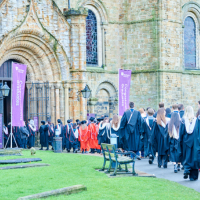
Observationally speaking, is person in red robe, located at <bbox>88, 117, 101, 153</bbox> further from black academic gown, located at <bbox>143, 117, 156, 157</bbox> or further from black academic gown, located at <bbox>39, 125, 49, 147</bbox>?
black academic gown, located at <bbox>143, 117, 156, 157</bbox>

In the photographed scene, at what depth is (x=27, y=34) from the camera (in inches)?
824

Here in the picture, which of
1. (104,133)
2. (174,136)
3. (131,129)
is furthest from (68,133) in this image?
(174,136)

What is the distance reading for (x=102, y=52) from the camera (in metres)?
29.0

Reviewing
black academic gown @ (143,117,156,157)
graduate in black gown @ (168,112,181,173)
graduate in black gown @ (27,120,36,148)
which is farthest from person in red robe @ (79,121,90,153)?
graduate in black gown @ (168,112,181,173)

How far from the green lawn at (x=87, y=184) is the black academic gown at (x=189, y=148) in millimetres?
672

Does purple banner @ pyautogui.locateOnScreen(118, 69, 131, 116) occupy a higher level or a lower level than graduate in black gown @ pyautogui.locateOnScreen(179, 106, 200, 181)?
higher

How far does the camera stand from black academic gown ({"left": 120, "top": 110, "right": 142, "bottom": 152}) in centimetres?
1617

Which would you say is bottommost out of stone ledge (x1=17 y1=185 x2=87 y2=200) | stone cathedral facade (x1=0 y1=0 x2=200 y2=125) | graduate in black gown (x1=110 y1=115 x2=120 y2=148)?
stone ledge (x1=17 y1=185 x2=87 y2=200)

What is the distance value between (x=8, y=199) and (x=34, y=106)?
547 inches

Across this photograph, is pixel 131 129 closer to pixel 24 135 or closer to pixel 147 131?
pixel 147 131

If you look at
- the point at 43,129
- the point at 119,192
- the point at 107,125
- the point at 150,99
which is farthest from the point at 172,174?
the point at 150,99

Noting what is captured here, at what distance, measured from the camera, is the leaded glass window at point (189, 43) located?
31.2 meters

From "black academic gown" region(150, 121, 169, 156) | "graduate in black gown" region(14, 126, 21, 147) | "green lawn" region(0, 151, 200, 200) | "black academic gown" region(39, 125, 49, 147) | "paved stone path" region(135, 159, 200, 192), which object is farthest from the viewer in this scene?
"graduate in black gown" region(14, 126, 21, 147)

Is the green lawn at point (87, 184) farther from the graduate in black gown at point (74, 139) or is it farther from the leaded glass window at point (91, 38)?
the leaded glass window at point (91, 38)
